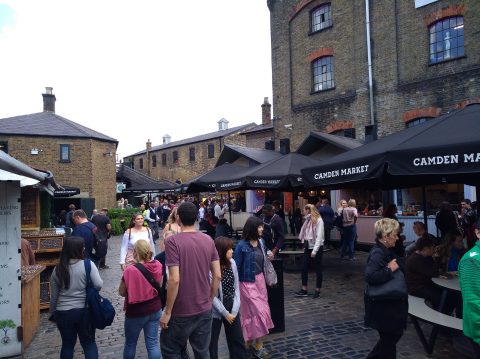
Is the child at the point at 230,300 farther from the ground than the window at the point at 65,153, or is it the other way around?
the window at the point at 65,153

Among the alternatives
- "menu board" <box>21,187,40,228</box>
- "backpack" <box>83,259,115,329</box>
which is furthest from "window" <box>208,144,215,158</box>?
"backpack" <box>83,259,115,329</box>

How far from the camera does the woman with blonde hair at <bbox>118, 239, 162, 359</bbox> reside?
165 inches

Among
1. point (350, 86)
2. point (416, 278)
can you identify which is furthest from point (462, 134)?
point (350, 86)

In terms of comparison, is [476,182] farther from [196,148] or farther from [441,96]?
[196,148]

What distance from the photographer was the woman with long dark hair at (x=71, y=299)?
4.24m

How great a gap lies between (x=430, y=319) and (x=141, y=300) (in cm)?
337

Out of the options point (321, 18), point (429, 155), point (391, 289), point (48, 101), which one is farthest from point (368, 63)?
point (48, 101)

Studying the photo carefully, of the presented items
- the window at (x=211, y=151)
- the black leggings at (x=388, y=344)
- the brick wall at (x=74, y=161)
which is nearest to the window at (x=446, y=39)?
the black leggings at (x=388, y=344)

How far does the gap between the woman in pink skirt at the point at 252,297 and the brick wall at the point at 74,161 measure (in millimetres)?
24250

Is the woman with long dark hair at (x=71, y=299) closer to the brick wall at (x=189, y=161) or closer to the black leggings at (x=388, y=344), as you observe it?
the black leggings at (x=388, y=344)

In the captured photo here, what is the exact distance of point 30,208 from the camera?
10.2m

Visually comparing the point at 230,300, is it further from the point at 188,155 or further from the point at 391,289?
the point at 188,155

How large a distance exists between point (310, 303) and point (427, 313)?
274 centimetres

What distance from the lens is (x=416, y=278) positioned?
5.73 m
